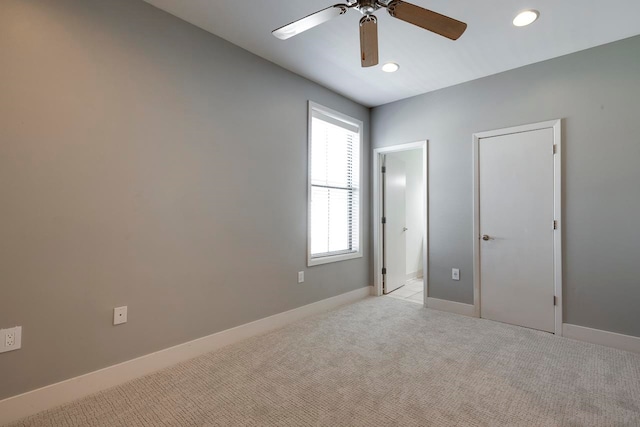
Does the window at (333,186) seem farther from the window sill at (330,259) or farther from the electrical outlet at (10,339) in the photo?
the electrical outlet at (10,339)

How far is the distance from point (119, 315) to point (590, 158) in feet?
13.4

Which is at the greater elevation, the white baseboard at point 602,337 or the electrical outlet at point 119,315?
the electrical outlet at point 119,315

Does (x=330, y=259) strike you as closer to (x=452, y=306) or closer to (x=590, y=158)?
(x=452, y=306)

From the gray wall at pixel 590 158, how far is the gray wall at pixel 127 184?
A: 7.60 feet

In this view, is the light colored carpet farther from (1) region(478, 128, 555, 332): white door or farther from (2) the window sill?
(2) the window sill

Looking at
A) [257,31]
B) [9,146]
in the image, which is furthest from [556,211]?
[9,146]

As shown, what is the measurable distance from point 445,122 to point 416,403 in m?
3.04

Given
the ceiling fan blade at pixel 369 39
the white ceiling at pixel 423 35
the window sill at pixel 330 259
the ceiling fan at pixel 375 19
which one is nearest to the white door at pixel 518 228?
the white ceiling at pixel 423 35

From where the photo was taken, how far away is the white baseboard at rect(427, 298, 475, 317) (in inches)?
134

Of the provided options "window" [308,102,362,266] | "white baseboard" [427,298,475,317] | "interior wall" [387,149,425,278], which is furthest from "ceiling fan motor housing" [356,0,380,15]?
"interior wall" [387,149,425,278]

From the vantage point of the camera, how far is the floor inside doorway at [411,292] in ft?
13.4

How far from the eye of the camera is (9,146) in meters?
1.67

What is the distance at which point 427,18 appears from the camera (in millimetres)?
1625

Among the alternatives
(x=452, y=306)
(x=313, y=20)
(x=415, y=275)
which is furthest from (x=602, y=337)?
(x=313, y=20)
